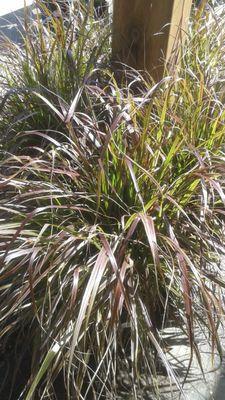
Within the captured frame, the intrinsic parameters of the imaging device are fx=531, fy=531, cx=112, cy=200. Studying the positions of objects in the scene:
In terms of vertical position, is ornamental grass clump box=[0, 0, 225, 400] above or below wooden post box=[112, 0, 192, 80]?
below

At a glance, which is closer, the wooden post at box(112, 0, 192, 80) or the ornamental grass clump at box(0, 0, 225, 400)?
the ornamental grass clump at box(0, 0, 225, 400)

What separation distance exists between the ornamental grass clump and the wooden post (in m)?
0.30

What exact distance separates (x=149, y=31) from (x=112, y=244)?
1361mm

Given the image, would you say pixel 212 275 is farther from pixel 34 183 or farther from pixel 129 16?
pixel 129 16

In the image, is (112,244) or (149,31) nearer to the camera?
(112,244)

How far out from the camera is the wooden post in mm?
2703

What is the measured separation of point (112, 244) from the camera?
1.95 meters

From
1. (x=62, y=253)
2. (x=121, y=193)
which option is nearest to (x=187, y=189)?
(x=121, y=193)

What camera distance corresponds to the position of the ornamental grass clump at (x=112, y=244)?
6.14ft

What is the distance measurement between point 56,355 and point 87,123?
3.40 ft

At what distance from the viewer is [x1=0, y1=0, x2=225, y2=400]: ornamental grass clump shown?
1871 millimetres

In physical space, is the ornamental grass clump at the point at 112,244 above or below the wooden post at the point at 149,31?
below

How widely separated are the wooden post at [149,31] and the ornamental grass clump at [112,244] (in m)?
0.30

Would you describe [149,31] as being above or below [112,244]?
above
